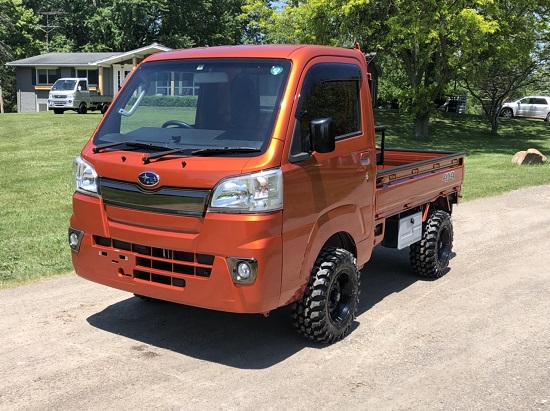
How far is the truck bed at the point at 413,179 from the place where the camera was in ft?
18.8

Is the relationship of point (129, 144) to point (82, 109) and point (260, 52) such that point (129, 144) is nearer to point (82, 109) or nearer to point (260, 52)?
point (260, 52)

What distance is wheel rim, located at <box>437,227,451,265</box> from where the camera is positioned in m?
6.98

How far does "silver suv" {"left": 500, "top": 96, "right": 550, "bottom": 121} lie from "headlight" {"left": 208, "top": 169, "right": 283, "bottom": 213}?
41.4 m

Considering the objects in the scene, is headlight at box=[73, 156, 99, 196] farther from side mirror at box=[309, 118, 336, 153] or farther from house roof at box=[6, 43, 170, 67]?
house roof at box=[6, 43, 170, 67]

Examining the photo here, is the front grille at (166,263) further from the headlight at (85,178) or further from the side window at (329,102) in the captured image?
the side window at (329,102)

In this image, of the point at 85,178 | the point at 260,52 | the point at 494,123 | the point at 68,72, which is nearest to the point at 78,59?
the point at 68,72

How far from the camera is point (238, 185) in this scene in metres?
3.99

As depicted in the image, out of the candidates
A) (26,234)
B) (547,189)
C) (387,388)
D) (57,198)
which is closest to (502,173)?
(547,189)

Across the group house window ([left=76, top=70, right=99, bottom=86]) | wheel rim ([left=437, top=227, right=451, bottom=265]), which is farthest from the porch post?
wheel rim ([left=437, top=227, right=451, bottom=265])

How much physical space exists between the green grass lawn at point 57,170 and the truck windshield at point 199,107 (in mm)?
2540

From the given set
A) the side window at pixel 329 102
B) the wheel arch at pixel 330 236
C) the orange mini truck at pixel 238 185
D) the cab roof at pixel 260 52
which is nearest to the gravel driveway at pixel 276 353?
the orange mini truck at pixel 238 185

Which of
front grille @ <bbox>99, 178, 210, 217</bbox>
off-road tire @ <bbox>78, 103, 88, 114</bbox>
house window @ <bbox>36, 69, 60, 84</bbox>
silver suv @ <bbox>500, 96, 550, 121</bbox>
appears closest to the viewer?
front grille @ <bbox>99, 178, 210, 217</bbox>

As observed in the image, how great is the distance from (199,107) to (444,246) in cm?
368

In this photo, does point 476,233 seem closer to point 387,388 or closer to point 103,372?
point 387,388
